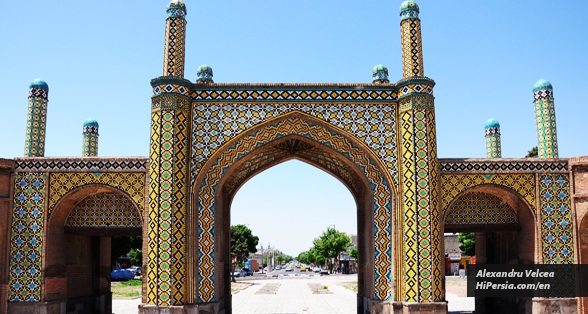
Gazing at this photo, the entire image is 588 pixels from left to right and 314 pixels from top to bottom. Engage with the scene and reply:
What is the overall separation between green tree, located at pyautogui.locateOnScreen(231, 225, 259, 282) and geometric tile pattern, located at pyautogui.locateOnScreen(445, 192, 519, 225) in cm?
2988

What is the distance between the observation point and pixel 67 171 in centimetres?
1145

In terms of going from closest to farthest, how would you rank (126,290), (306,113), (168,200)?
(168,200) → (306,113) → (126,290)

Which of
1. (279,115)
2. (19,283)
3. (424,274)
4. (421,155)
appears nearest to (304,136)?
(279,115)

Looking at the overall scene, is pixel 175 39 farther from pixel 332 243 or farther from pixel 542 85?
pixel 332 243

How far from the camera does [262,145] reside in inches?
445

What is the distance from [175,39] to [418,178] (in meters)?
5.24

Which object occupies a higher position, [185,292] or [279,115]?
[279,115]

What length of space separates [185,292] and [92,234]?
2586mm

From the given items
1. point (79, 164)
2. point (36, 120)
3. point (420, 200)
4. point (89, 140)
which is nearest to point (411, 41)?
point (420, 200)

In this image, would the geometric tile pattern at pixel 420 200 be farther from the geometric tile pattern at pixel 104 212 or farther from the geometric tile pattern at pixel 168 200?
the geometric tile pattern at pixel 104 212

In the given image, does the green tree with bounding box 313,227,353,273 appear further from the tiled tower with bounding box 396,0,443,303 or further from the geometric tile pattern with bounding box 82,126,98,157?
the tiled tower with bounding box 396,0,443,303

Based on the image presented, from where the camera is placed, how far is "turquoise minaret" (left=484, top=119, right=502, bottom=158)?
50.1ft

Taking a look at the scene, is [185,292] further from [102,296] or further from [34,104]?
[34,104]

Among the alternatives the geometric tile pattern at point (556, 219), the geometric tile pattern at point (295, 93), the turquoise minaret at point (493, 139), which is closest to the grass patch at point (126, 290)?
the geometric tile pattern at point (295, 93)
